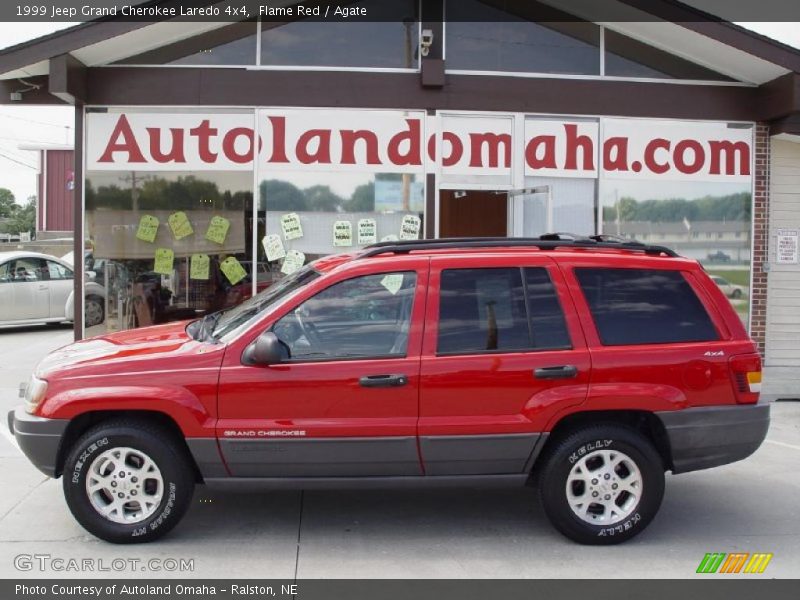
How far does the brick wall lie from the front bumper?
897 centimetres

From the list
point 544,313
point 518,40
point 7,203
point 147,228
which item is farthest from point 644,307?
point 7,203

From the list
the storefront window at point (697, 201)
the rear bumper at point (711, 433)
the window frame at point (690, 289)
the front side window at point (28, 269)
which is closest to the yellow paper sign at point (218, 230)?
the storefront window at point (697, 201)

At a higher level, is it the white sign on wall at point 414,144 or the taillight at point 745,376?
the white sign on wall at point 414,144

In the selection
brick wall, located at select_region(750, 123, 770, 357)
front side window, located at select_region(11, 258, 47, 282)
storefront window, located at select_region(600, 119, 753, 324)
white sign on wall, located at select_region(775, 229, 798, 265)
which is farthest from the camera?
front side window, located at select_region(11, 258, 47, 282)

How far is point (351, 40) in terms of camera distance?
10219 millimetres

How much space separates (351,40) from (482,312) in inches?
246

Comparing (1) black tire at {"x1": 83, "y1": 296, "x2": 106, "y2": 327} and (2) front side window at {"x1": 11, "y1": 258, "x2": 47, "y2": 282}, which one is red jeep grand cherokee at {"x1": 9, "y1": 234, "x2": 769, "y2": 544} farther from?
(2) front side window at {"x1": 11, "y1": 258, "x2": 47, "y2": 282}

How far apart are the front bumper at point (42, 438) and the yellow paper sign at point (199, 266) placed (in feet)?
18.0

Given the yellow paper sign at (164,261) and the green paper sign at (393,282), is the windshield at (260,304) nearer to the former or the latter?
the green paper sign at (393,282)

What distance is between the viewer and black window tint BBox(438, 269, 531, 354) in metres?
4.95

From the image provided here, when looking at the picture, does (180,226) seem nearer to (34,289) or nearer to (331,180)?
(331,180)

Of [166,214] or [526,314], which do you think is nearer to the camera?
[526,314]

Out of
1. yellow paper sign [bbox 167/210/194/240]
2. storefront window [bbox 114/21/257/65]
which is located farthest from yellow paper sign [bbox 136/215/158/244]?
storefront window [bbox 114/21/257/65]

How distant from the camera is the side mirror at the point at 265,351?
4688 millimetres
